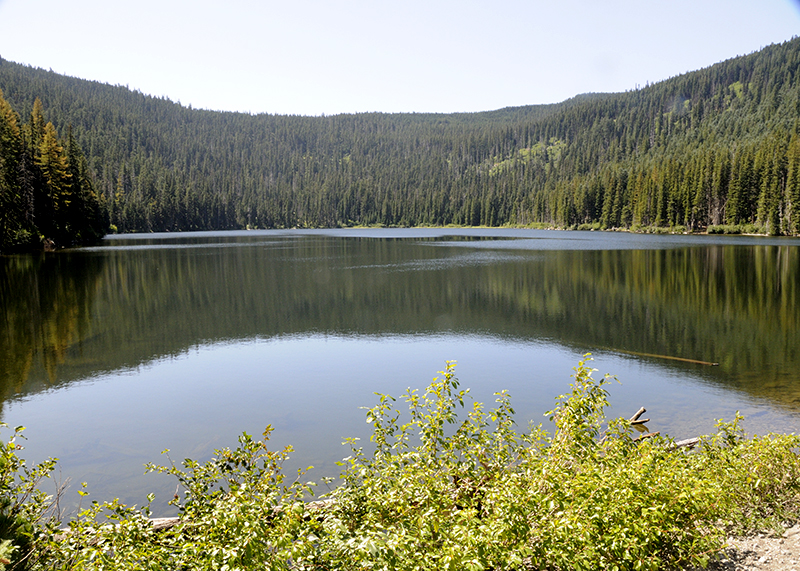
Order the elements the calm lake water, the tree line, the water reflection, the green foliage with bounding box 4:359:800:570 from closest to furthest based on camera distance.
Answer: the green foliage with bounding box 4:359:800:570 → the calm lake water → the water reflection → the tree line

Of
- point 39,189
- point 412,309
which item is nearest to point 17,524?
point 412,309

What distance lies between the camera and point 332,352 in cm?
1816

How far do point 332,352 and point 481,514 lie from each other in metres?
12.6

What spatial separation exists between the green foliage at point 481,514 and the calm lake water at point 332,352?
A: 340 centimetres

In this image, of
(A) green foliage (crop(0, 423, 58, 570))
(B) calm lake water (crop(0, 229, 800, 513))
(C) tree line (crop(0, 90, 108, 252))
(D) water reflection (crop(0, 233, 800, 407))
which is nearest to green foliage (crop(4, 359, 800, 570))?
(A) green foliage (crop(0, 423, 58, 570))

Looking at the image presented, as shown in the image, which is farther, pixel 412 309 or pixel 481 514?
pixel 412 309

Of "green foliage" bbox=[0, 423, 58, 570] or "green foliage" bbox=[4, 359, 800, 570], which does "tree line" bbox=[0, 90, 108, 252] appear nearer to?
"green foliage" bbox=[0, 423, 58, 570]

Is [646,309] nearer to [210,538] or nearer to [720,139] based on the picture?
[210,538]

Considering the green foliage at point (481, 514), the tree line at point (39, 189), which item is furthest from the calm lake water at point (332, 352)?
the tree line at point (39, 189)

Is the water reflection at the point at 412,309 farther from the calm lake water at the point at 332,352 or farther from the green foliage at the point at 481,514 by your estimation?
the green foliage at the point at 481,514

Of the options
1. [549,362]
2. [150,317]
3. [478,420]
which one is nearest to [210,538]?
[478,420]

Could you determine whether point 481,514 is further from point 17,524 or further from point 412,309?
point 412,309

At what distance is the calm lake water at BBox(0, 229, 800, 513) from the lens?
11352 mm

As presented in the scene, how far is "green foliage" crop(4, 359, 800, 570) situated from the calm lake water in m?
3.40
